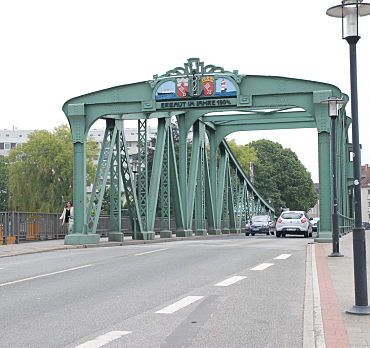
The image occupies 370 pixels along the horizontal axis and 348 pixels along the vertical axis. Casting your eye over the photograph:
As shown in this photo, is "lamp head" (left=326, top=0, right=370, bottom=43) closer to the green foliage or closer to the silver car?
the silver car

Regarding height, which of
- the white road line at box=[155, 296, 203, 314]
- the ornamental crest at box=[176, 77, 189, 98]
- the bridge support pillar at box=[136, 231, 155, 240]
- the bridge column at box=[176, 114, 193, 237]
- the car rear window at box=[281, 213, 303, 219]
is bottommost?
the white road line at box=[155, 296, 203, 314]

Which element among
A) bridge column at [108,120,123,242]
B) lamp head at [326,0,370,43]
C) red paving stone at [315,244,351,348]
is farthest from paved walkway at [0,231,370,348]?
bridge column at [108,120,123,242]

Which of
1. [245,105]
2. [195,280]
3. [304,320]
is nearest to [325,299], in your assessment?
[304,320]

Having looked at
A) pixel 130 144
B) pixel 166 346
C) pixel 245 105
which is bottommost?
pixel 166 346

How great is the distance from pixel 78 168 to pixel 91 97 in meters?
3.05

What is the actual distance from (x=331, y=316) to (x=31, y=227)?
20539 mm

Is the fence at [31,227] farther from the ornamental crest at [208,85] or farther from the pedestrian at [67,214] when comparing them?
the ornamental crest at [208,85]

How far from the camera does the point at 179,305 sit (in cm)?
802

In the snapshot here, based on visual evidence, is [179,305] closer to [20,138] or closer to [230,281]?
[230,281]

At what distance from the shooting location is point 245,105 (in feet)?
75.0

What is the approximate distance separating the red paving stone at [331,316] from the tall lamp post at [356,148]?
32cm

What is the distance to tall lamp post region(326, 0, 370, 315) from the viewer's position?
23.6 feet

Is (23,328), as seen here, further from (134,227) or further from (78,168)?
(134,227)

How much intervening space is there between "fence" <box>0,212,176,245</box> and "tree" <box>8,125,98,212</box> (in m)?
30.0
